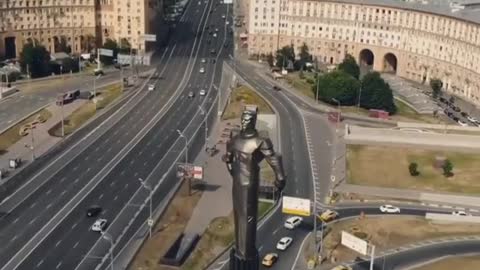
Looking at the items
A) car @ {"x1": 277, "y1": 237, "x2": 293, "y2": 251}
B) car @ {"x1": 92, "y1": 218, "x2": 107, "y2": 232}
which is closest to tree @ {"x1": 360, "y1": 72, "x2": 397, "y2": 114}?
car @ {"x1": 277, "y1": 237, "x2": 293, "y2": 251}

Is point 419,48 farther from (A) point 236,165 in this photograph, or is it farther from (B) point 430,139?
(A) point 236,165

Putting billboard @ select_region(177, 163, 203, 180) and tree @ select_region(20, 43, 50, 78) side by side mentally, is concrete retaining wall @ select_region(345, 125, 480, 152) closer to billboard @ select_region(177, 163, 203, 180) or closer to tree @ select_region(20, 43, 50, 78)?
billboard @ select_region(177, 163, 203, 180)

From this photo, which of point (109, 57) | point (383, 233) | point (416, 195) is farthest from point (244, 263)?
point (109, 57)

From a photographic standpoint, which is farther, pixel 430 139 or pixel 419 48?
pixel 419 48

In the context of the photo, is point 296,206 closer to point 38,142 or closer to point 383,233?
point 383,233

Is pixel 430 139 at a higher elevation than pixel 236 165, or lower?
lower

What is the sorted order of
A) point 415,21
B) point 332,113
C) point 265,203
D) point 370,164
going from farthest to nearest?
point 415,21
point 332,113
point 370,164
point 265,203

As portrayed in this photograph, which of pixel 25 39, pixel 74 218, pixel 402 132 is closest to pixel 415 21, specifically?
pixel 402 132

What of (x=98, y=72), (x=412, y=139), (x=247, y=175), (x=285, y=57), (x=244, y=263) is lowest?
(x=412, y=139)
